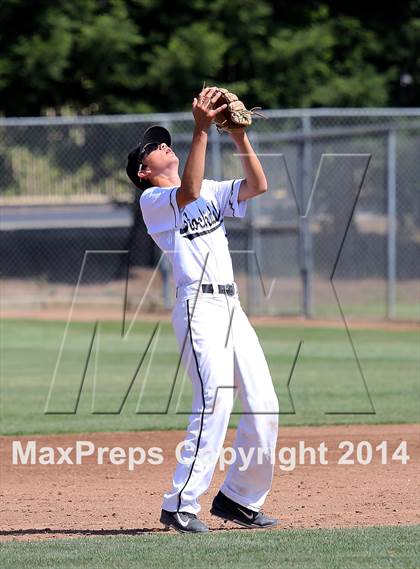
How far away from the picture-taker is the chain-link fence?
59.9 feet

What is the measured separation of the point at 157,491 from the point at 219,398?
5.76 feet

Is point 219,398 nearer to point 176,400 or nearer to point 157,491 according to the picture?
point 157,491

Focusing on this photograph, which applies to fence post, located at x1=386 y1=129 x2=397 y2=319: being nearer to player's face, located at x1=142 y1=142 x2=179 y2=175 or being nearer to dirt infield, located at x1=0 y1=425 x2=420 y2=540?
dirt infield, located at x1=0 y1=425 x2=420 y2=540

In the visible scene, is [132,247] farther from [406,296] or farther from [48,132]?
[406,296]

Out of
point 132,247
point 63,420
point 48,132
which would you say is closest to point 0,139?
point 48,132

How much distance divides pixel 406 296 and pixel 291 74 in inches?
228

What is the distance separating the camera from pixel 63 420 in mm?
10133

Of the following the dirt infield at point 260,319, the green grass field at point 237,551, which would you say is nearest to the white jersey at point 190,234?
the green grass field at point 237,551

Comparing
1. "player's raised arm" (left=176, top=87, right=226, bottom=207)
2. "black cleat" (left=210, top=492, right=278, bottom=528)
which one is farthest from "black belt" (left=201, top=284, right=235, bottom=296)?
"black cleat" (left=210, top=492, right=278, bottom=528)

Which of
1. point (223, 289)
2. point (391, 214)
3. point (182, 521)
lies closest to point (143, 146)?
point (223, 289)

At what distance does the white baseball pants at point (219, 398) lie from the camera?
5586mm

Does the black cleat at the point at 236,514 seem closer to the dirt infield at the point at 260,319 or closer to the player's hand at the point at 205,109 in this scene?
the player's hand at the point at 205,109

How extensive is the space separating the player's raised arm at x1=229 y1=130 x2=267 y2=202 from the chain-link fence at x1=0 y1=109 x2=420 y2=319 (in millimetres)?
11683
